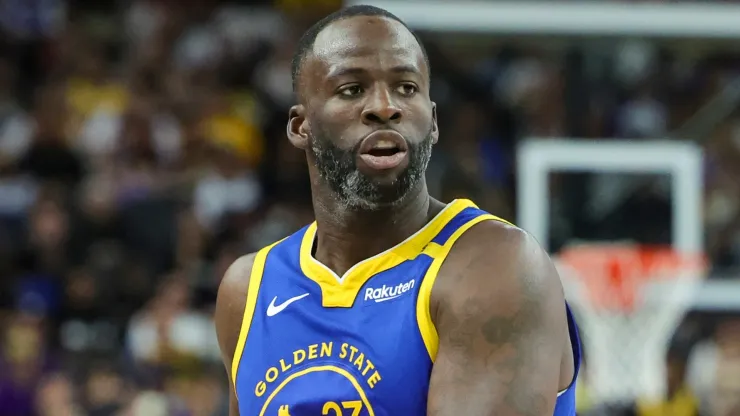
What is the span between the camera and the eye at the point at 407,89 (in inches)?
109

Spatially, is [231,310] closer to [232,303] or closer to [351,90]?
[232,303]

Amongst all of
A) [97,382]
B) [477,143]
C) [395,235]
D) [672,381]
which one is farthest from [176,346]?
[395,235]

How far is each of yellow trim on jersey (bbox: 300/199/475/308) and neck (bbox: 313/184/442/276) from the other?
3 cm

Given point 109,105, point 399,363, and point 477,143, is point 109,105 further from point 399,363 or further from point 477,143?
point 399,363

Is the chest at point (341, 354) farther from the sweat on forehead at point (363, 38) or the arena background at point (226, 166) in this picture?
the arena background at point (226, 166)

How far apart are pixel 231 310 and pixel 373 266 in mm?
457

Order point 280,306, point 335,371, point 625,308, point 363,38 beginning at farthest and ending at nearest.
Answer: point 625,308, point 280,306, point 363,38, point 335,371

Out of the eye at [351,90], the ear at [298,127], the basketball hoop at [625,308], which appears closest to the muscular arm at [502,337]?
the eye at [351,90]

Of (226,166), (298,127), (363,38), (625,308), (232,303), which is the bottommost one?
(625,308)

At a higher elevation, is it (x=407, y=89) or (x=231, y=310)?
(x=407, y=89)

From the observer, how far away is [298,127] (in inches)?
118

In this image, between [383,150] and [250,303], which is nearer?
[383,150]

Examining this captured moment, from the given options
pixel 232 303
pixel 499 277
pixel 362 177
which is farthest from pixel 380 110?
pixel 232 303

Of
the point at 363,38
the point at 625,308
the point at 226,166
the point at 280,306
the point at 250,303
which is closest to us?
the point at 363,38
